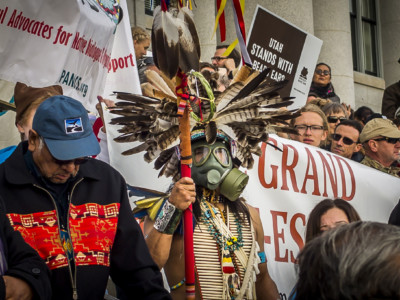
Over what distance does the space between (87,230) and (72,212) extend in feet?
0.33

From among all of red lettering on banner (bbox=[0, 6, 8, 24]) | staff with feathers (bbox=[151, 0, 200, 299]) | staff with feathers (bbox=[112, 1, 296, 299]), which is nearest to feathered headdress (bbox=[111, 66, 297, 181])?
staff with feathers (bbox=[112, 1, 296, 299])

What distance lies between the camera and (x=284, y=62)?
26.6 feet

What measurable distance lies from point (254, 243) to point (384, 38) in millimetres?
13898

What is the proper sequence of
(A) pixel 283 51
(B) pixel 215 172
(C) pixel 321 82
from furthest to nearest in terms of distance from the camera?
(C) pixel 321 82 → (A) pixel 283 51 → (B) pixel 215 172

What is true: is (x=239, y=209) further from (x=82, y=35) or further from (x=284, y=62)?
(x=284, y=62)

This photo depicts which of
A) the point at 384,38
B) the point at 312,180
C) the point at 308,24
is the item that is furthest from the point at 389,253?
the point at 384,38

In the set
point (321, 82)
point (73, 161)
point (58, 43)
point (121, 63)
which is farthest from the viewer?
point (321, 82)

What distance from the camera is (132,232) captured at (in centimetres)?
400

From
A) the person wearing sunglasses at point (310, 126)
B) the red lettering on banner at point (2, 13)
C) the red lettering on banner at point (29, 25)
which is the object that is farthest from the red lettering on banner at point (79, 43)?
the person wearing sunglasses at point (310, 126)

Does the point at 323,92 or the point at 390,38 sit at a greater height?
the point at 390,38

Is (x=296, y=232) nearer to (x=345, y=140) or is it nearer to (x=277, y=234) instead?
(x=277, y=234)

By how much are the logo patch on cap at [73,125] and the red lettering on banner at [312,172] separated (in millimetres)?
2338

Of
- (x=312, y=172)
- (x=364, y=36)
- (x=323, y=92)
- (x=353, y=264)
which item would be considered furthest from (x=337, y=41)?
(x=353, y=264)

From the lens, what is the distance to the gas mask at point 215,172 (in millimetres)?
4883
